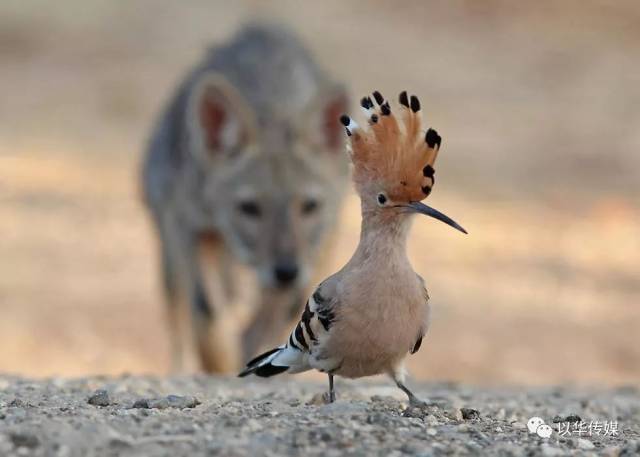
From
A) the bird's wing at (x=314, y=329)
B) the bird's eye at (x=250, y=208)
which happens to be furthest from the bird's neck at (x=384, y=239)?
the bird's eye at (x=250, y=208)

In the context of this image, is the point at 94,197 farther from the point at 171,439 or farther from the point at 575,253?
the point at 171,439

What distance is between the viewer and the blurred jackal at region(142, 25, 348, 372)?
1060 cm

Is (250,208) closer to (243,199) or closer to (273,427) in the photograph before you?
(243,199)

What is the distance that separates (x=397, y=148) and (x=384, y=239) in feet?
1.07

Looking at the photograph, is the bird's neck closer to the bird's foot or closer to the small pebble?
the bird's foot

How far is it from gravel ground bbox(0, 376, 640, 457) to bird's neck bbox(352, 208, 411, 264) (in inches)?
22.7

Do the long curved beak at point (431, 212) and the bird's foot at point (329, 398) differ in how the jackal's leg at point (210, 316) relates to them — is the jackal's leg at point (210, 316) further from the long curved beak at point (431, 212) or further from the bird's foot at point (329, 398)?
the long curved beak at point (431, 212)

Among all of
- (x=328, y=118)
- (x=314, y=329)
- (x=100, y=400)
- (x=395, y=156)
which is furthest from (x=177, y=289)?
(x=395, y=156)

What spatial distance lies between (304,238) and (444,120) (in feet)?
46.1

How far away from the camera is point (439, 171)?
20.6 m

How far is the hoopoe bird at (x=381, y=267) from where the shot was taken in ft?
14.4

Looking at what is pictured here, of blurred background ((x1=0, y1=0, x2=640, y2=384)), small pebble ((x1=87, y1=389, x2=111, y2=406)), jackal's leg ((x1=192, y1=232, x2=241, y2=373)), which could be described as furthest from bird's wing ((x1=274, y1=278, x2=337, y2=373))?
blurred background ((x1=0, y1=0, x2=640, y2=384))

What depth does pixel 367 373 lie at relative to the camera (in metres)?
4.55

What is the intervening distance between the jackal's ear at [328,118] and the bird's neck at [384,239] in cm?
655
